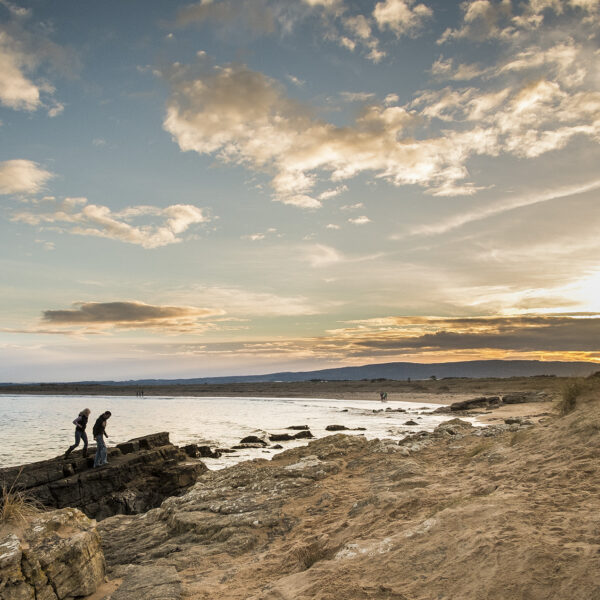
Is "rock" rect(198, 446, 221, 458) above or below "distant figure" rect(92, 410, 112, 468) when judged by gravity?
below

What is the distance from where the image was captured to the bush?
39.9 ft

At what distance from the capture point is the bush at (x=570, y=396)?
12.2 metres

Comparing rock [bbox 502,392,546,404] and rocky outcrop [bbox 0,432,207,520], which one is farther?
rock [bbox 502,392,546,404]

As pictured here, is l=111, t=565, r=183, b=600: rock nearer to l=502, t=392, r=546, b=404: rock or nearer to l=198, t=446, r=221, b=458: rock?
l=198, t=446, r=221, b=458: rock

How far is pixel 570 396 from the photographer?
1237 centimetres

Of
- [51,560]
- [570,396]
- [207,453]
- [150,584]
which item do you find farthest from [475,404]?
[51,560]

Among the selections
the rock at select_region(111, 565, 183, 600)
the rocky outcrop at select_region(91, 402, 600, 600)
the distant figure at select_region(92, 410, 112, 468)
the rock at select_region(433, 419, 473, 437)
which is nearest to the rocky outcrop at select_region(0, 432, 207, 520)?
the distant figure at select_region(92, 410, 112, 468)

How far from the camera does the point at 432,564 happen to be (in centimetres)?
446

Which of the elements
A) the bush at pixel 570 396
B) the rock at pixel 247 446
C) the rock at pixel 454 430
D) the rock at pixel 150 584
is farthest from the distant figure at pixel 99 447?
the bush at pixel 570 396

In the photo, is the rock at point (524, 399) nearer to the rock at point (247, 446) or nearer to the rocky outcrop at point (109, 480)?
the rock at point (247, 446)

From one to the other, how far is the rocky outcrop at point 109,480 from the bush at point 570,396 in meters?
14.3

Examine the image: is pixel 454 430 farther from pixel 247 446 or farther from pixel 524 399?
pixel 524 399

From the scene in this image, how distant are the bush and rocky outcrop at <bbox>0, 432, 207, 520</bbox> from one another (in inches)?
563

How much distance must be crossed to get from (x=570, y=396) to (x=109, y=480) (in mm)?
16892
